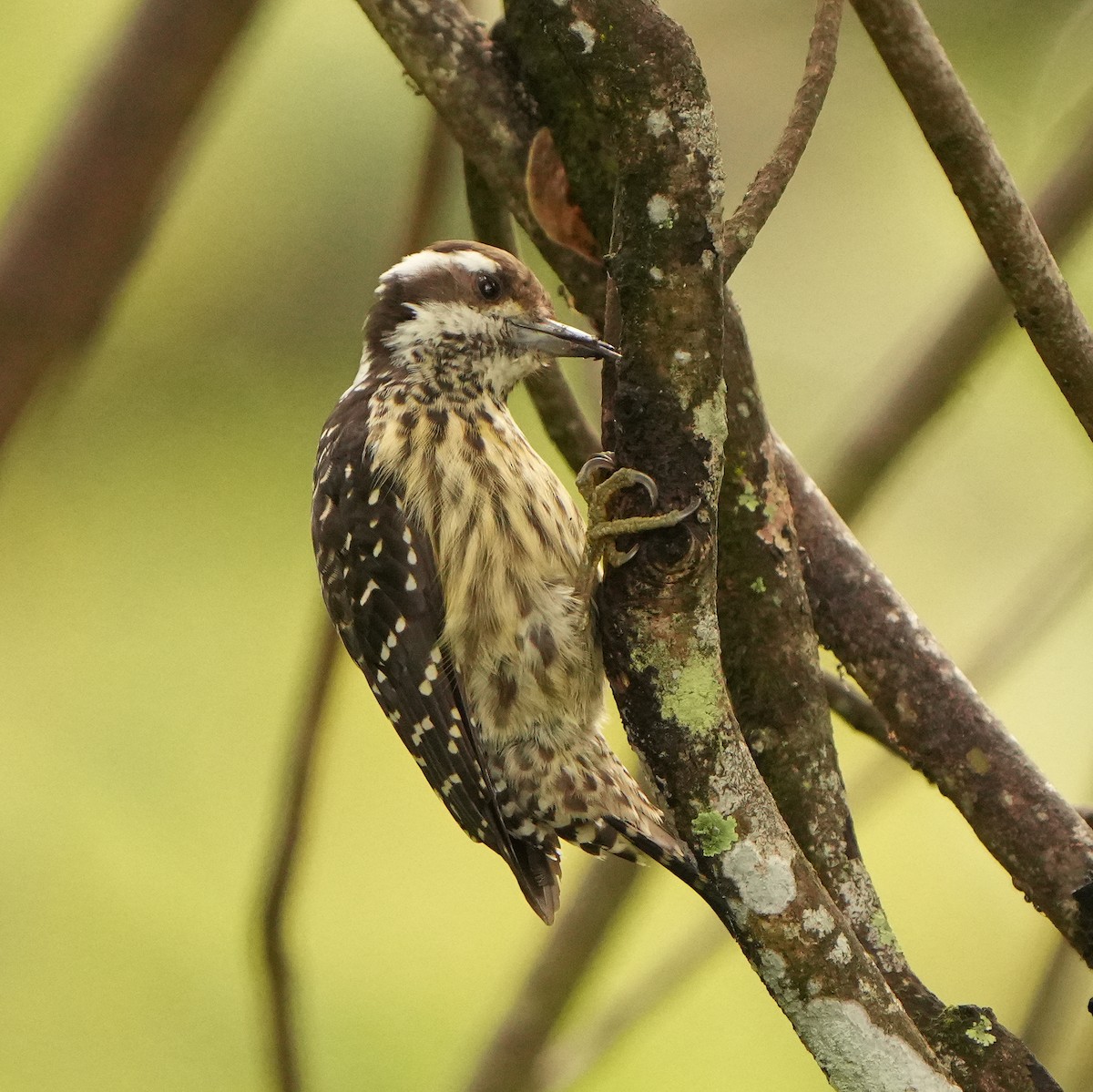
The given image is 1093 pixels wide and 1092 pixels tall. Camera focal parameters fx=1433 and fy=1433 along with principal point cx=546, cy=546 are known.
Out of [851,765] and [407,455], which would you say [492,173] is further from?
[851,765]

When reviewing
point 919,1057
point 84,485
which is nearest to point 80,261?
point 919,1057

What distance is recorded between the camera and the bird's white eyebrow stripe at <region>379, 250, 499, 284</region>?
260 cm

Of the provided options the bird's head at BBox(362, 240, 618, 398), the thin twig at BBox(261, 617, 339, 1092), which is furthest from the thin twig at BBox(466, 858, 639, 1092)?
the bird's head at BBox(362, 240, 618, 398)

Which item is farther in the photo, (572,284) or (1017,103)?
(1017,103)

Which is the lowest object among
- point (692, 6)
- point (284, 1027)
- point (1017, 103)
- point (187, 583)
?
point (187, 583)

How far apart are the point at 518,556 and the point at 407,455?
0.88 ft

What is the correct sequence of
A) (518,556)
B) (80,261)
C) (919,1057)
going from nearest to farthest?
(919,1057), (80,261), (518,556)

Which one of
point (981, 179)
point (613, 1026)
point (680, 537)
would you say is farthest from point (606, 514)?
point (613, 1026)

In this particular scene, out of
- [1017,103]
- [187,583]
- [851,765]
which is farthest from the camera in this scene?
[187,583]

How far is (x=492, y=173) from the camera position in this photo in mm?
2178

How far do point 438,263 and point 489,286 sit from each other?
113mm

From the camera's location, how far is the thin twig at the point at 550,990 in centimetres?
268

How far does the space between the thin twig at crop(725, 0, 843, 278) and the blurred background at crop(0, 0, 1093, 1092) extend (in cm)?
203

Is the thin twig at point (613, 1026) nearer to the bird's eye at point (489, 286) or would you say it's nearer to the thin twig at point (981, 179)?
the bird's eye at point (489, 286)
